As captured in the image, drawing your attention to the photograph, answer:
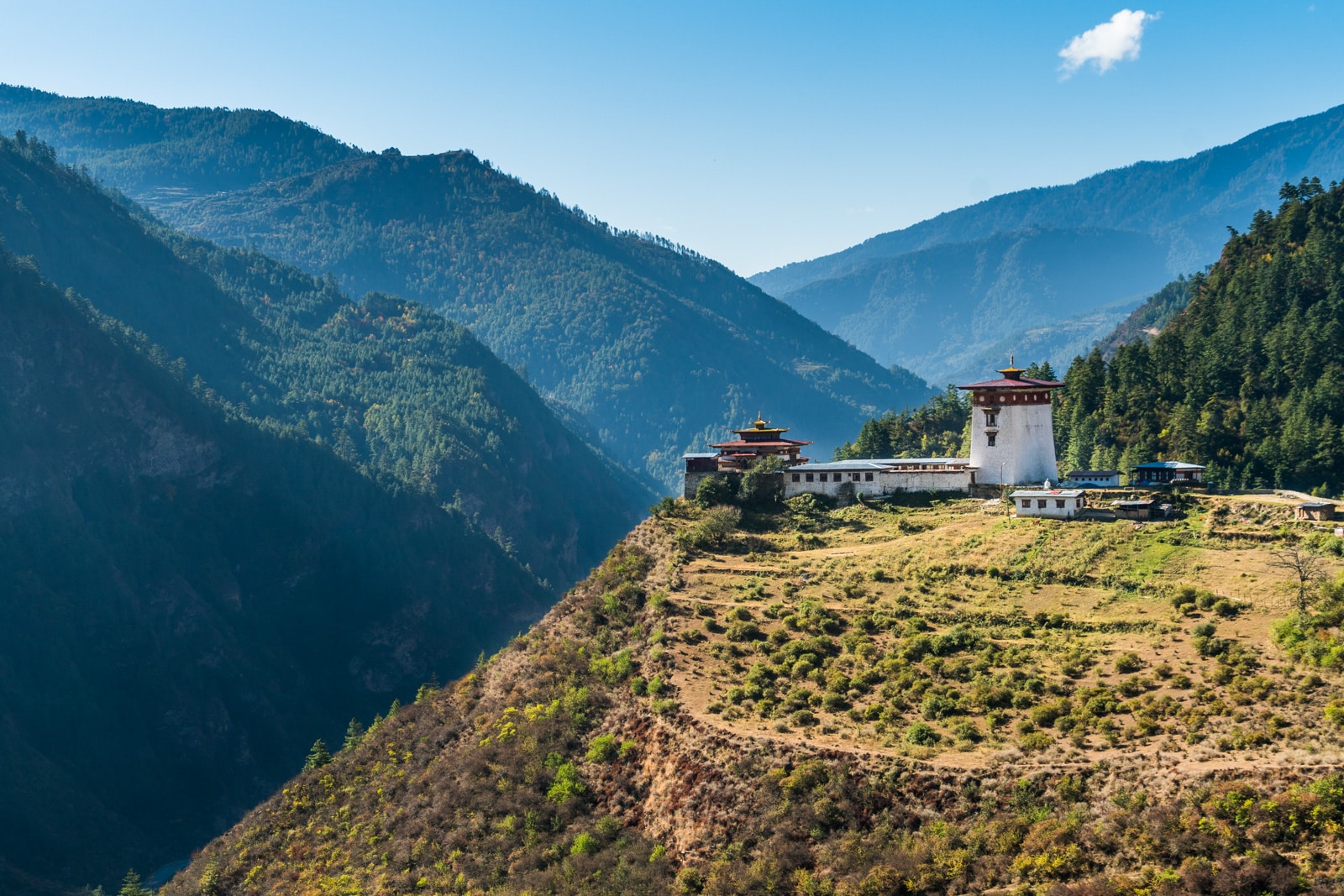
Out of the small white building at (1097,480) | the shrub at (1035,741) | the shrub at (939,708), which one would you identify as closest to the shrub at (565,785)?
the shrub at (939,708)

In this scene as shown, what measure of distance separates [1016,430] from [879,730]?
30353mm

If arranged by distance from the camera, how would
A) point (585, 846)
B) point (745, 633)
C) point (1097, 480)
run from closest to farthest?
1. point (585, 846)
2. point (745, 633)
3. point (1097, 480)

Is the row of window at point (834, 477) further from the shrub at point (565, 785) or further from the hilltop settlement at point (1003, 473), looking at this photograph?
the shrub at point (565, 785)

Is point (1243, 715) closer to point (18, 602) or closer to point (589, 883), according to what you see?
point (589, 883)

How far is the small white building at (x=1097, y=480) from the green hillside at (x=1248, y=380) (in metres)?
18.0

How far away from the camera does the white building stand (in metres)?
71.9

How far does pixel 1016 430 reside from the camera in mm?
69125

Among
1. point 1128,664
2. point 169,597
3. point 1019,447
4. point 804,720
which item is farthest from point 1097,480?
point 169,597

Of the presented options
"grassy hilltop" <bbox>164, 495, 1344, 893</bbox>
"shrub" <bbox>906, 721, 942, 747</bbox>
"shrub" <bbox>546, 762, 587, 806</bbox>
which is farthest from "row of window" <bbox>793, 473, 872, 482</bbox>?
"shrub" <bbox>906, 721, 942, 747</bbox>

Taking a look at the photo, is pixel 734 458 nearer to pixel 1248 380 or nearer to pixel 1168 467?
pixel 1168 467

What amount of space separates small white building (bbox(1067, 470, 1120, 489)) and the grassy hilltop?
688cm

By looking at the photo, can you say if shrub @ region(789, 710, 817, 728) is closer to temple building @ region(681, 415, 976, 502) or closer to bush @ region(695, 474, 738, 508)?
bush @ region(695, 474, 738, 508)

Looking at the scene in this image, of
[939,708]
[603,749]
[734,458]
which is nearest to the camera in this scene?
[939,708]

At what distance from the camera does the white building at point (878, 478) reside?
236 feet
